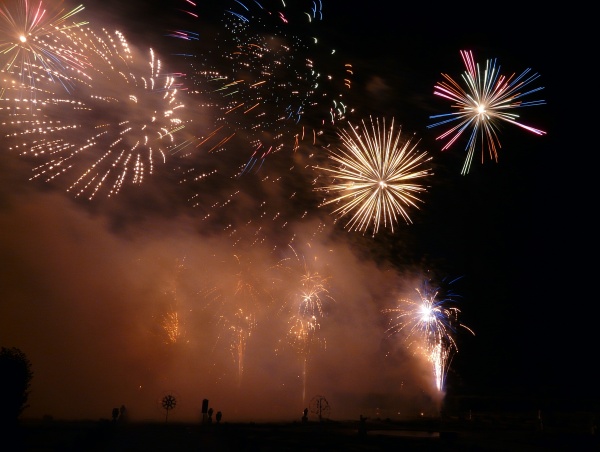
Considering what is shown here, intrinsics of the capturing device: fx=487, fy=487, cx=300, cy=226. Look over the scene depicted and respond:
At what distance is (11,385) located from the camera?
43.2 feet

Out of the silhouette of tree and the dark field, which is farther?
the dark field

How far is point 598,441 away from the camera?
2284 cm

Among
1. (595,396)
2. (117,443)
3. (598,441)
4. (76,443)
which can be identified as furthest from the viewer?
(595,396)

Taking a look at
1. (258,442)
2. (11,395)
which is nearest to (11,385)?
(11,395)

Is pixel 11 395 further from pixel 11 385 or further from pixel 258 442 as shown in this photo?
pixel 258 442

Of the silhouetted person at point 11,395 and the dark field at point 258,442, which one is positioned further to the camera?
the dark field at point 258,442

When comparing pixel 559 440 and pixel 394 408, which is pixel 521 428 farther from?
pixel 394 408

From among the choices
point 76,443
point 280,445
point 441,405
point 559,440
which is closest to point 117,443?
point 76,443

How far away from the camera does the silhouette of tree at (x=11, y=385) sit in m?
12.8

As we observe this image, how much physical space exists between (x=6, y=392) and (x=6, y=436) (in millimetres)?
1097

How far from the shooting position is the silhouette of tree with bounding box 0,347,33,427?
12.8 metres

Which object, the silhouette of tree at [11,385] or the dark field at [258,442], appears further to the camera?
the dark field at [258,442]

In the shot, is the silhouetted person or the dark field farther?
the dark field

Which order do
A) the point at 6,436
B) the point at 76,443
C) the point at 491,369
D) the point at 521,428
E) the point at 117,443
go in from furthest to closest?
1. the point at 491,369
2. the point at 521,428
3. the point at 117,443
4. the point at 76,443
5. the point at 6,436
